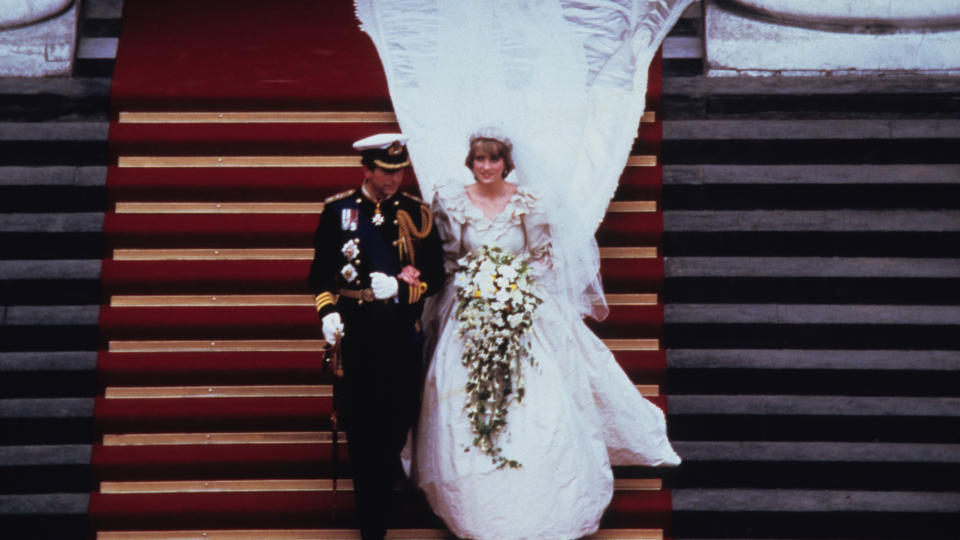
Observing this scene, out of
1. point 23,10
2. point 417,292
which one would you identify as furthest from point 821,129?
point 23,10

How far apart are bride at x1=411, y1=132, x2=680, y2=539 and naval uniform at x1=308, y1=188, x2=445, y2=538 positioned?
178 millimetres

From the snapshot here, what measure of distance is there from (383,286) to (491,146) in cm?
85

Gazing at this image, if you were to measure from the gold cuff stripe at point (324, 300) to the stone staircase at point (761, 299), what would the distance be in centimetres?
174

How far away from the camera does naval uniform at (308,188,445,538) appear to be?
5367 mm

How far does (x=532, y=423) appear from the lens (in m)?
5.30

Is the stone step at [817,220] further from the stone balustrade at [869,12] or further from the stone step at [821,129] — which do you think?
the stone balustrade at [869,12]

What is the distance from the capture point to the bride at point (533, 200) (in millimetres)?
5312

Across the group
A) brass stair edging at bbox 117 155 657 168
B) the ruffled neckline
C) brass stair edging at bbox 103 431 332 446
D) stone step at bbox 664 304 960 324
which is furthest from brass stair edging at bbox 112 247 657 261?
the ruffled neckline

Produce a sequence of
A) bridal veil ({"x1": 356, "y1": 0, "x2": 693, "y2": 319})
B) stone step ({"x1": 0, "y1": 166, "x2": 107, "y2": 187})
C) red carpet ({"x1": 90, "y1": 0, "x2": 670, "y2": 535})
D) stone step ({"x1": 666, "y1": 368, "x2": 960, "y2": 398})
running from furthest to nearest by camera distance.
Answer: stone step ({"x1": 0, "y1": 166, "x2": 107, "y2": 187}), stone step ({"x1": 666, "y1": 368, "x2": 960, "y2": 398}), red carpet ({"x1": 90, "y1": 0, "x2": 670, "y2": 535}), bridal veil ({"x1": 356, "y1": 0, "x2": 693, "y2": 319})

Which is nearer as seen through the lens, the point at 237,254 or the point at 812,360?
the point at 812,360

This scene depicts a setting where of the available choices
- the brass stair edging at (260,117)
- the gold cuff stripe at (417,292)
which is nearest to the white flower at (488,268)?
the gold cuff stripe at (417,292)

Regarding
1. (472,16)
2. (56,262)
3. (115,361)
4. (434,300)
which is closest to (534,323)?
(434,300)

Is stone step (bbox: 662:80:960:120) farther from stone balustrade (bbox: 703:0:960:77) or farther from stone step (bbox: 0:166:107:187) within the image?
stone step (bbox: 0:166:107:187)

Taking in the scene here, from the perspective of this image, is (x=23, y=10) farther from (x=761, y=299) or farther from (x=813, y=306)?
(x=813, y=306)
